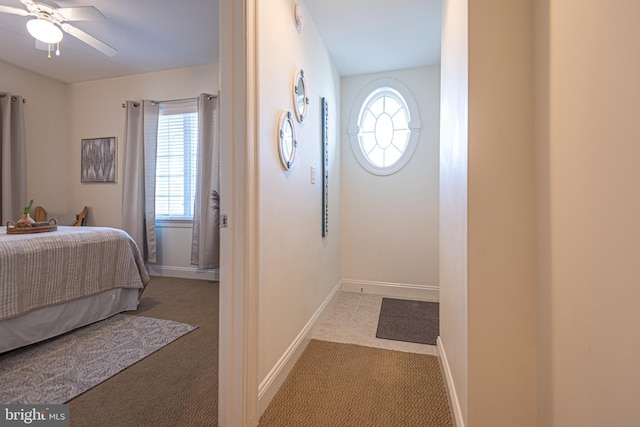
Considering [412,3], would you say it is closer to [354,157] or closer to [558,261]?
[354,157]

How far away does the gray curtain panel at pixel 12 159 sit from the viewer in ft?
11.1

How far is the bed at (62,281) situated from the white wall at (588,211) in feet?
9.02

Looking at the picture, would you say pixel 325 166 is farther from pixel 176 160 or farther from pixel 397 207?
pixel 176 160

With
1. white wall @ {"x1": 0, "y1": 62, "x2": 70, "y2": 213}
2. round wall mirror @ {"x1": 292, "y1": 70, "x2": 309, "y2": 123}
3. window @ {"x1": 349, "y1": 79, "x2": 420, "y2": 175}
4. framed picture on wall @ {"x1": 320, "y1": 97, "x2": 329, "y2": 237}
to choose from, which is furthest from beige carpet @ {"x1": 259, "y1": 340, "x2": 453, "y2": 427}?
white wall @ {"x1": 0, "y1": 62, "x2": 70, "y2": 213}

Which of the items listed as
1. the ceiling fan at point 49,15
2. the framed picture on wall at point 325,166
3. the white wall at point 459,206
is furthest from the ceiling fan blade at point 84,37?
the white wall at point 459,206

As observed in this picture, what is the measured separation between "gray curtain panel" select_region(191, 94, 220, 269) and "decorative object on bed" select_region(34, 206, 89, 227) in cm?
180

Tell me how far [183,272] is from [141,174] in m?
1.41

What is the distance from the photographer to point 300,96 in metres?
1.87

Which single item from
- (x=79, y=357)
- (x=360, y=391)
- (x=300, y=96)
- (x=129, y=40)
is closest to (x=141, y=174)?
(x=129, y=40)

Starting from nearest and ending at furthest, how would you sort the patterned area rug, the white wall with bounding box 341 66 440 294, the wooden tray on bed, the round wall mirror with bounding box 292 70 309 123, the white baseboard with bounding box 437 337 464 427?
1. the white baseboard with bounding box 437 337 464 427
2. the patterned area rug
3. the round wall mirror with bounding box 292 70 309 123
4. the wooden tray on bed
5. the white wall with bounding box 341 66 440 294

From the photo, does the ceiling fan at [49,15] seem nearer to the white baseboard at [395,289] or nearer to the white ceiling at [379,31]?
the white ceiling at [379,31]

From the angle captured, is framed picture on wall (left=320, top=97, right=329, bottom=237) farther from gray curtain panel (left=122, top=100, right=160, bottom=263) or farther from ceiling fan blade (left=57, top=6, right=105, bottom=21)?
gray curtain panel (left=122, top=100, right=160, bottom=263)

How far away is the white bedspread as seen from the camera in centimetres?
179

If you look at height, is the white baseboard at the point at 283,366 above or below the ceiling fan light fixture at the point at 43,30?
below
